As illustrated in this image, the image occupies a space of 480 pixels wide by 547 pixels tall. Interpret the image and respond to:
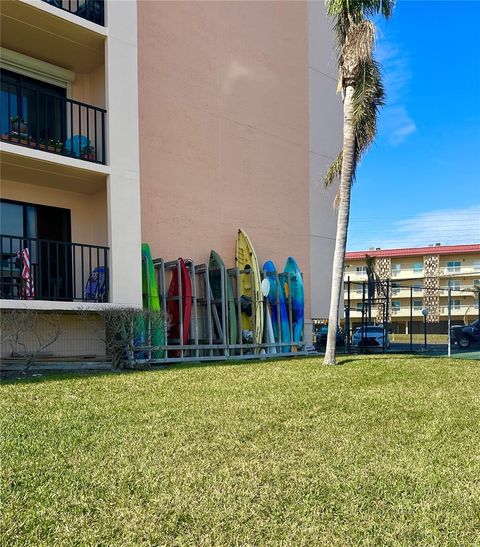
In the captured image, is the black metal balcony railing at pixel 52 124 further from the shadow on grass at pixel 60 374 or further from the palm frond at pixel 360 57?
the palm frond at pixel 360 57

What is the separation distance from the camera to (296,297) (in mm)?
15008

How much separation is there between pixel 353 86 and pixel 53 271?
769cm

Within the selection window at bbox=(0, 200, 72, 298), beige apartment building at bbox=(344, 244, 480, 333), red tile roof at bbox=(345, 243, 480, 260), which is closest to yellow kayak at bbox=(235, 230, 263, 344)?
window at bbox=(0, 200, 72, 298)

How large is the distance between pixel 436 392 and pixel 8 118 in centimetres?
959

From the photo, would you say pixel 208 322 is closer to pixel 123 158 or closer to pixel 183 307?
pixel 183 307

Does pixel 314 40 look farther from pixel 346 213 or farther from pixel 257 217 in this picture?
pixel 346 213

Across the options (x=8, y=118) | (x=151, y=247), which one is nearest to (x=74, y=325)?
(x=151, y=247)

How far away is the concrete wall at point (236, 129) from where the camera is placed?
12.7 metres

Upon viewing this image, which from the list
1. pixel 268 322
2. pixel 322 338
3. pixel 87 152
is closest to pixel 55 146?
pixel 87 152

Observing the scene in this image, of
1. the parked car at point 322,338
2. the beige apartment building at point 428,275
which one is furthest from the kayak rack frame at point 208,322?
the beige apartment building at point 428,275

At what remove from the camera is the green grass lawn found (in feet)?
9.45

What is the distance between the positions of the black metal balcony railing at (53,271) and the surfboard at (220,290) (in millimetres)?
3166

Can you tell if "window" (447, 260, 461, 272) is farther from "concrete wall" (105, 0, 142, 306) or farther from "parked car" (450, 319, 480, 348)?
"concrete wall" (105, 0, 142, 306)

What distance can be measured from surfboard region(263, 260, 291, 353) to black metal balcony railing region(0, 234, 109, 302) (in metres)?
5.12
